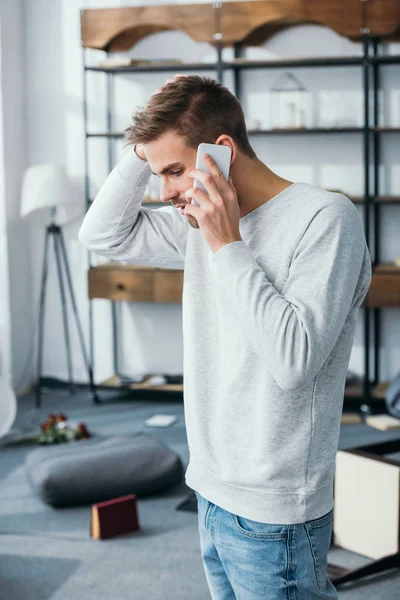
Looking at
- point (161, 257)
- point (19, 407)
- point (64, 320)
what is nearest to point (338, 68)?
point (64, 320)

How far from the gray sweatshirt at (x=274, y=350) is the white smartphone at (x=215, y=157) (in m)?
0.09

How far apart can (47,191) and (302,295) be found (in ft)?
13.0

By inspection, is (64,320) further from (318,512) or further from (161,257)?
(318,512)

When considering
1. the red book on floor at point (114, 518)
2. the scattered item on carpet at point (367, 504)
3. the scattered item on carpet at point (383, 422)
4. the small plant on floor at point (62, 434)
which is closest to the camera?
the scattered item on carpet at point (367, 504)

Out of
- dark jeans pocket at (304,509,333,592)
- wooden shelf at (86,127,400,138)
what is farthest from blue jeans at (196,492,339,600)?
wooden shelf at (86,127,400,138)

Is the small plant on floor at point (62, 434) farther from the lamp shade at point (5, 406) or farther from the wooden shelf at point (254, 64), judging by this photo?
the wooden shelf at point (254, 64)

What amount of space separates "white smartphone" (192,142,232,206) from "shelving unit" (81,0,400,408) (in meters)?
3.43

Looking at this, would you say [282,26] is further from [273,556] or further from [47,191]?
[273,556]

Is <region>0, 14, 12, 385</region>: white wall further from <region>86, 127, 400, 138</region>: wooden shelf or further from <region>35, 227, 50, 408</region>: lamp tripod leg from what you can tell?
<region>86, 127, 400, 138</region>: wooden shelf

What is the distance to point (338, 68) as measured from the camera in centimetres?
490

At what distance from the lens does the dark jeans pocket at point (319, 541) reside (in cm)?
118

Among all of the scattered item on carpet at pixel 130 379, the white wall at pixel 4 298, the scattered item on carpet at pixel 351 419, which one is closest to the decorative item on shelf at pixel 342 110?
the scattered item on carpet at pixel 351 419

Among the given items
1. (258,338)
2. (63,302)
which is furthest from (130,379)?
(258,338)

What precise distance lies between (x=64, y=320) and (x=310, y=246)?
435 cm
